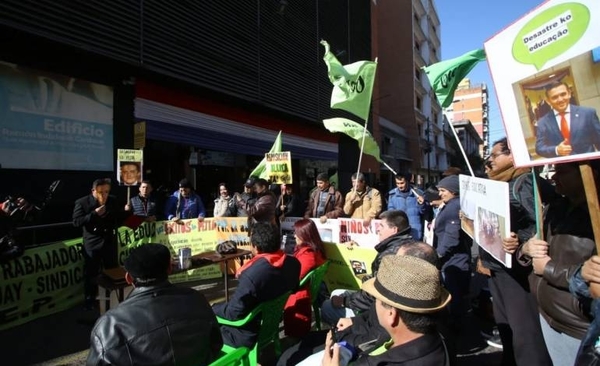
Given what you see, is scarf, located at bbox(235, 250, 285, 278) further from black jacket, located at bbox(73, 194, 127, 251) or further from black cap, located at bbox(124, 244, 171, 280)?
black jacket, located at bbox(73, 194, 127, 251)

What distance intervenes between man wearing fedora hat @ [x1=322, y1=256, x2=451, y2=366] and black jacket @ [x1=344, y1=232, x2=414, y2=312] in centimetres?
154

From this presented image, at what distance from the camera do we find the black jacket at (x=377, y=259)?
10.4ft

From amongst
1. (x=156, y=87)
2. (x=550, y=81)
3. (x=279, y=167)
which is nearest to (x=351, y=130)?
(x=279, y=167)

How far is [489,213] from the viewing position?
9.09 feet

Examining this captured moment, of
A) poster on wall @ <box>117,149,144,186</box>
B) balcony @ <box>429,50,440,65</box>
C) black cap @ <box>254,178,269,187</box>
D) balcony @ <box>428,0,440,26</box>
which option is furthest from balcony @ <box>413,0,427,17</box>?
poster on wall @ <box>117,149,144,186</box>

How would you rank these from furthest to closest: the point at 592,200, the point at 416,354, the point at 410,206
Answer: the point at 410,206 < the point at 592,200 < the point at 416,354

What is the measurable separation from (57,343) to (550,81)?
16.8ft

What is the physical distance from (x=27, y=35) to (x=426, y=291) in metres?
6.87

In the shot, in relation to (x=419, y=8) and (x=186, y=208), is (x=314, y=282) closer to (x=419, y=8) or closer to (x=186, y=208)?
(x=186, y=208)

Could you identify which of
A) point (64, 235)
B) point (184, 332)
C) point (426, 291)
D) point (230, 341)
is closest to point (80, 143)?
point (64, 235)

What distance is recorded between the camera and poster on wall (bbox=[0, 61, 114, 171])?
610 centimetres

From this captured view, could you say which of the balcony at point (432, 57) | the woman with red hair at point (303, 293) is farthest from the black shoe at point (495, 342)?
the balcony at point (432, 57)

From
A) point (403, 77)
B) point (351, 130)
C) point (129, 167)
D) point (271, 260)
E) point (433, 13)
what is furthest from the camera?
point (433, 13)

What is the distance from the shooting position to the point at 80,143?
713cm
